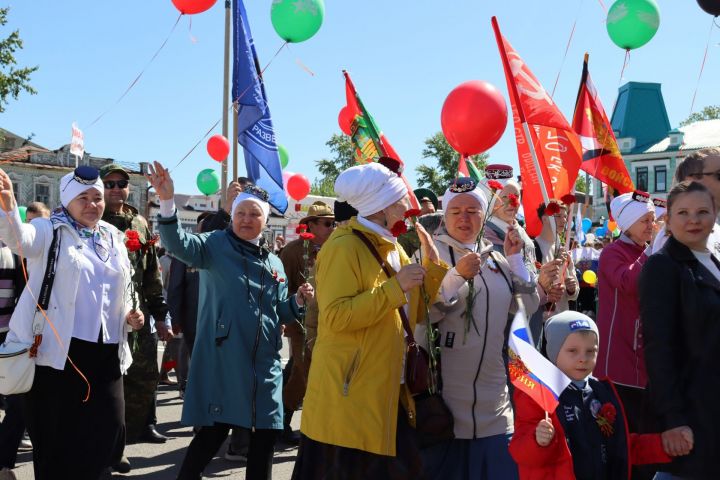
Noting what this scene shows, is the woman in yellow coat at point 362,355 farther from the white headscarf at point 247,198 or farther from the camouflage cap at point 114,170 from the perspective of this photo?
the camouflage cap at point 114,170

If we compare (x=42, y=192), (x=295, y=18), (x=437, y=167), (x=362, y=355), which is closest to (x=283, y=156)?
(x=295, y=18)

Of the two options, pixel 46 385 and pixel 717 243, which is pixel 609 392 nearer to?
pixel 717 243

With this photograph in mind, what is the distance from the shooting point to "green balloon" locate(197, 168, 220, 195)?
53.9ft

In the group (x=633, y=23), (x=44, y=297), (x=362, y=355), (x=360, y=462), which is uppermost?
(x=633, y=23)

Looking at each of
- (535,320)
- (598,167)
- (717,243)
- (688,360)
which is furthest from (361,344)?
(598,167)

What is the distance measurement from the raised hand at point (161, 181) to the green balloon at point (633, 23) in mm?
5334

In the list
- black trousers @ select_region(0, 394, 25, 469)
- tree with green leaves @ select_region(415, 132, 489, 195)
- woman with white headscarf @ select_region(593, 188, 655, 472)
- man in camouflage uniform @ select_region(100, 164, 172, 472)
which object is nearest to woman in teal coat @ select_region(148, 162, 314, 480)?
man in camouflage uniform @ select_region(100, 164, 172, 472)

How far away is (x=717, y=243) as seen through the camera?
12.5ft

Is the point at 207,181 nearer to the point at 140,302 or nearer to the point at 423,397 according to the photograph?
the point at 140,302

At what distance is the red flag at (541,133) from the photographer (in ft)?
19.3

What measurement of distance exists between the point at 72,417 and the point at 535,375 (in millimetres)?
2666

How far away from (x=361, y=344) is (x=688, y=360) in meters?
1.43

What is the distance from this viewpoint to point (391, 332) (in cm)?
371

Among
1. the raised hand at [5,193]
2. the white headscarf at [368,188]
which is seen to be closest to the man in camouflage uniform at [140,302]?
the raised hand at [5,193]
